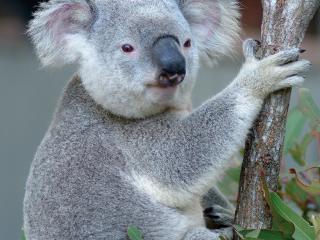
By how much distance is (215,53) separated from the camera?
407cm

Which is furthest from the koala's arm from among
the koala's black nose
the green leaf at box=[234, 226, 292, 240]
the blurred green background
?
the blurred green background

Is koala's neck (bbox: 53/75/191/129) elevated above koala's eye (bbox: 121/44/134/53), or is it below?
below

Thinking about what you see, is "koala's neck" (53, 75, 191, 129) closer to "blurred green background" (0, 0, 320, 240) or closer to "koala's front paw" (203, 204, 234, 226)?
"koala's front paw" (203, 204, 234, 226)

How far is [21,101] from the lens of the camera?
800 centimetres

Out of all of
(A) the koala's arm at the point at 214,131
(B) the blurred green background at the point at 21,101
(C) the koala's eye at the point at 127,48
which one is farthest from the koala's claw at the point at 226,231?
(B) the blurred green background at the point at 21,101

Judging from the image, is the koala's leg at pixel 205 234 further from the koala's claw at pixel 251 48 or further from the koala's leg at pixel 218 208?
the koala's claw at pixel 251 48

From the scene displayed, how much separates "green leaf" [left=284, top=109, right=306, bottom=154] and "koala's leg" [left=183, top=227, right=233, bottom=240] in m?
0.53

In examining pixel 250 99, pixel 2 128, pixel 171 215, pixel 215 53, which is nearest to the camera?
pixel 250 99

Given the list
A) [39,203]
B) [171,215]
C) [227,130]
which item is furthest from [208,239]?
[39,203]

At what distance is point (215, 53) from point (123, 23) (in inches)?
23.9

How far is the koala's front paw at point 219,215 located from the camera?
12.7ft

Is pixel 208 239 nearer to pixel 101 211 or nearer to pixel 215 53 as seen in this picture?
pixel 101 211

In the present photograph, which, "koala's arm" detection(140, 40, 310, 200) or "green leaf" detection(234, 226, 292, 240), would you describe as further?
"koala's arm" detection(140, 40, 310, 200)

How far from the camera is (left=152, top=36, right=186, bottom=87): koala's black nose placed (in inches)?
134
